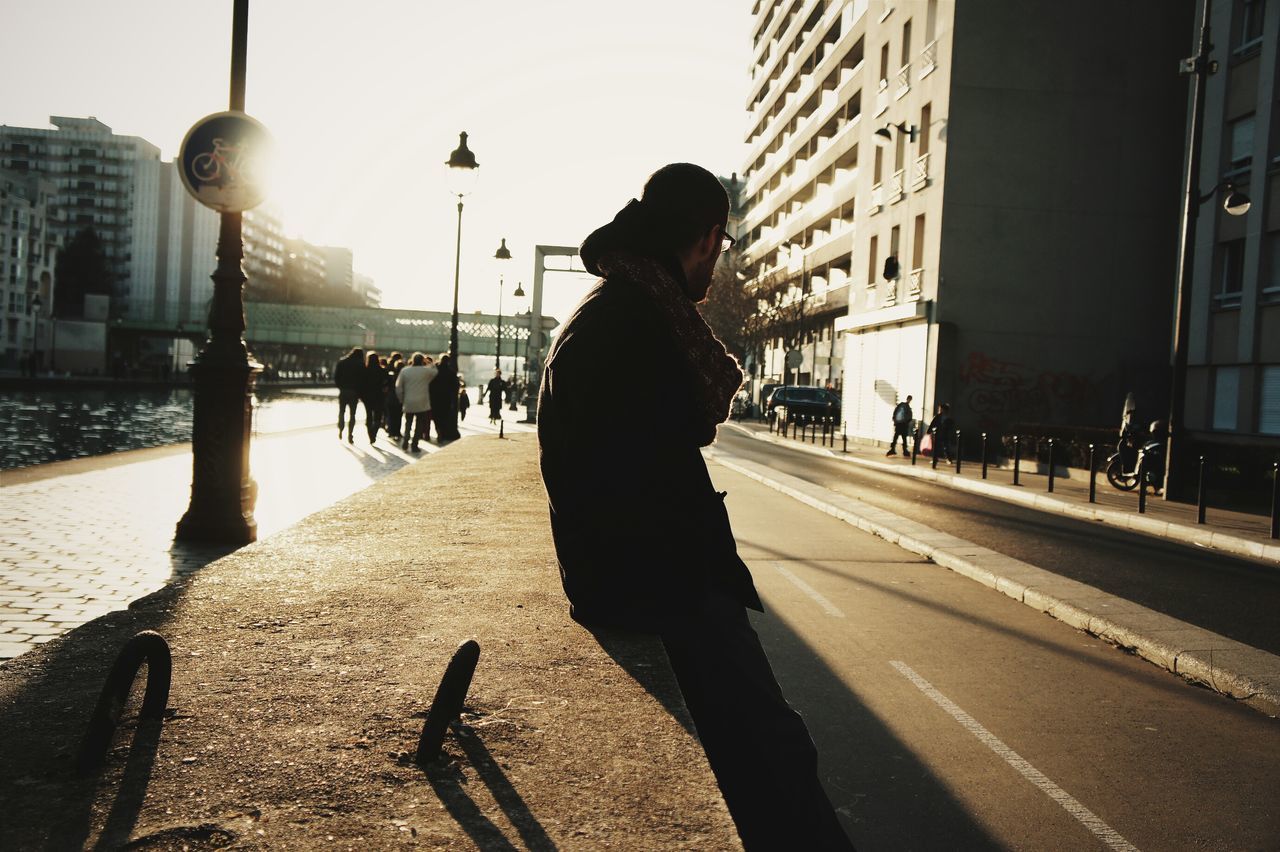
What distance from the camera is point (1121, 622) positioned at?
20.8 feet

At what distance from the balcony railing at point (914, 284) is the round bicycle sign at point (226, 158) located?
88.2 ft

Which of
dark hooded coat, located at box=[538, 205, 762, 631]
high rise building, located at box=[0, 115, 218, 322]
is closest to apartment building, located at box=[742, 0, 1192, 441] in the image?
dark hooded coat, located at box=[538, 205, 762, 631]

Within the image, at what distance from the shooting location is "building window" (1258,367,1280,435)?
74.4ft

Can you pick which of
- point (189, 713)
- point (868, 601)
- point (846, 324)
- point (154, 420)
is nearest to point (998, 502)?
point (868, 601)

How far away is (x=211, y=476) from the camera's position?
7.84m

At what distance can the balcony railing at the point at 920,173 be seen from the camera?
32438 millimetres

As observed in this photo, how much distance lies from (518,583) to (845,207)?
4743 centimetres

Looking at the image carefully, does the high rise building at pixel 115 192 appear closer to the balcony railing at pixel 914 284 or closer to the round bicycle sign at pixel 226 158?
the balcony railing at pixel 914 284

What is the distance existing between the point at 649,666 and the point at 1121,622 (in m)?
3.75

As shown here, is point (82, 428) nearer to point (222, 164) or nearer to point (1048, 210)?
point (222, 164)

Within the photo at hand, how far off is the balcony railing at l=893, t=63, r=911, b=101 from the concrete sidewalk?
3325 cm

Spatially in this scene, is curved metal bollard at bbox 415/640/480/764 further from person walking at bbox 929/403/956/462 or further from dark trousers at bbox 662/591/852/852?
person walking at bbox 929/403/956/462

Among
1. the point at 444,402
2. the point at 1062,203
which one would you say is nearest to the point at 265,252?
the point at 1062,203

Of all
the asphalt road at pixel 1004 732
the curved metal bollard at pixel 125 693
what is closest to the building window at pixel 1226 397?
the asphalt road at pixel 1004 732
